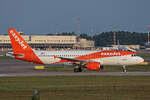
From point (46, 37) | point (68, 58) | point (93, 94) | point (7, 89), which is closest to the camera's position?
point (93, 94)

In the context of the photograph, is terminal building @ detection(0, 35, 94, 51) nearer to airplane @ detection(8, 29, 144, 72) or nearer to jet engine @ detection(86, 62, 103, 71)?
airplane @ detection(8, 29, 144, 72)

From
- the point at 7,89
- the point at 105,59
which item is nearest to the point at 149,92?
the point at 7,89

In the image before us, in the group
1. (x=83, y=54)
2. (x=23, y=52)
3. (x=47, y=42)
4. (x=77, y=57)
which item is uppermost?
(x=47, y=42)

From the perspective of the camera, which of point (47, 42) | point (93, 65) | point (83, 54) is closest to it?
point (93, 65)

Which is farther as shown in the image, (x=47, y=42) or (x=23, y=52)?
(x=47, y=42)

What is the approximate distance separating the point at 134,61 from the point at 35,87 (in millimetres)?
20238

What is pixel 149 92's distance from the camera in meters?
24.2

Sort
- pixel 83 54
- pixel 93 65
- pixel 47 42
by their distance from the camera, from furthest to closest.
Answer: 1. pixel 47 42
2. pixel 83 54
3. pixel 93 65

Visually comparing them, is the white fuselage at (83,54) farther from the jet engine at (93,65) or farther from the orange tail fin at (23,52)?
the jet engine at (93,65)

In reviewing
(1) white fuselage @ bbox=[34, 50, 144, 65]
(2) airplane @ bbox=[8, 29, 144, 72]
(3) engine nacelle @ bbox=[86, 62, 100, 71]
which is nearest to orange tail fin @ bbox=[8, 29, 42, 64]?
(2) airplane @ bbox=[8, 29, 144, 72]

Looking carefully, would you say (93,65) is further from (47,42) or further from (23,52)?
(47,42)

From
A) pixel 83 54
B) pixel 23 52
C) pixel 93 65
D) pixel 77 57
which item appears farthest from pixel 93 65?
pixel 23 52

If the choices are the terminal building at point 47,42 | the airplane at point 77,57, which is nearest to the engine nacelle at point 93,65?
the airplane at point 77,57

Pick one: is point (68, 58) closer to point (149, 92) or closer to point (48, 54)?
point (48, 54)
